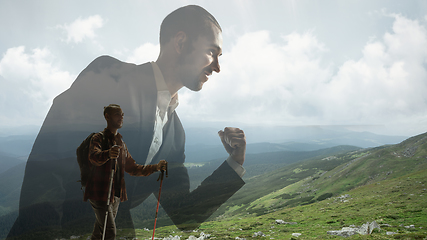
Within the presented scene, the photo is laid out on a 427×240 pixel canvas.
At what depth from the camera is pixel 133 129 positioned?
120 inches

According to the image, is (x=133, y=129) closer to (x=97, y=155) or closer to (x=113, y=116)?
(x=113, y=116)

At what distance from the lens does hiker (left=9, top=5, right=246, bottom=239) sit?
2.88m

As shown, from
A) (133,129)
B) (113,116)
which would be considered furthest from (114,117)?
(133,129)

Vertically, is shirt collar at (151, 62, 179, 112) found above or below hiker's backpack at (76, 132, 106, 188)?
above

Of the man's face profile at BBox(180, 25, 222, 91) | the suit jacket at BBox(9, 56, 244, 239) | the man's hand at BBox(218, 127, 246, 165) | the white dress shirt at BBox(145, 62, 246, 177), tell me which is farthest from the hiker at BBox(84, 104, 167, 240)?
the man's hand at BBox(218, 127, 246, 165)

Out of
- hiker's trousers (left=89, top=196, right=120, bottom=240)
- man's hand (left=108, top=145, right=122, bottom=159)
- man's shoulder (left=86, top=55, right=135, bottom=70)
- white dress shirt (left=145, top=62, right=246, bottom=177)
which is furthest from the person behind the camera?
white dress shirt (left=145, top=62, right=246, bottom=177)

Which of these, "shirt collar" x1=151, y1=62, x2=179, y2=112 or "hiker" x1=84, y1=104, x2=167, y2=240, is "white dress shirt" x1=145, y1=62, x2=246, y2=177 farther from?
"hiker" x1=84, y1=104, x2=167, y2=240

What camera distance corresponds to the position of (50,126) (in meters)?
2.93

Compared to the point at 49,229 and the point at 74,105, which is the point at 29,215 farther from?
the point at 74,105

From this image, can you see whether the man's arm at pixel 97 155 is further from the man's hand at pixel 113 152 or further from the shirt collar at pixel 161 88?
the shirt collar at pixel 161 88

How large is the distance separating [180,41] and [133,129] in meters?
1.76

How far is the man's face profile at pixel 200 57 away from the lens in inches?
143

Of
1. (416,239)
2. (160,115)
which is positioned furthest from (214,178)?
(416,239)

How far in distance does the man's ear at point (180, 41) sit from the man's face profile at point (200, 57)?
0.39ft
